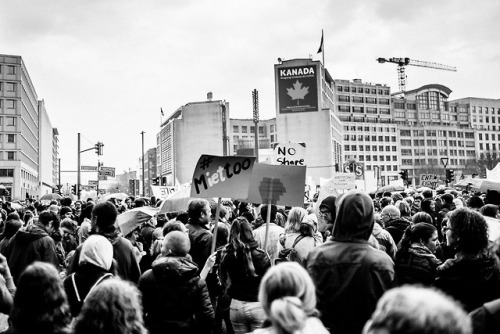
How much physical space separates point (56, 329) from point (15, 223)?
5374 millimetres

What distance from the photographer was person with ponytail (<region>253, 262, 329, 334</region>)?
2.64m

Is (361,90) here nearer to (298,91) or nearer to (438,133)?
(438,133)

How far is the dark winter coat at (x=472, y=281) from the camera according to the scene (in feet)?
13.6

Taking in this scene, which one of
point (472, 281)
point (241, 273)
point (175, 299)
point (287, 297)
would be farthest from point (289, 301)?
point (241, 273)

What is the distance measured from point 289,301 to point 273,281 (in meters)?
0.15

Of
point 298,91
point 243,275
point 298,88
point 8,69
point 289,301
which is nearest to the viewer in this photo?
point 289,301

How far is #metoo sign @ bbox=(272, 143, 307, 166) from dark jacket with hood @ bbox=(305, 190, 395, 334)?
895cm

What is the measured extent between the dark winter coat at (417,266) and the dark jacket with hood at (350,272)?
1639 millimetres

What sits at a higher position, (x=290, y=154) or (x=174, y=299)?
(x=290, y=154)

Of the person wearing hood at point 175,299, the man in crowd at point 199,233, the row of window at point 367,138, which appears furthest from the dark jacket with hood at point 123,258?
the row of window at point 367,138

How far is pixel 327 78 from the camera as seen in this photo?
338ft

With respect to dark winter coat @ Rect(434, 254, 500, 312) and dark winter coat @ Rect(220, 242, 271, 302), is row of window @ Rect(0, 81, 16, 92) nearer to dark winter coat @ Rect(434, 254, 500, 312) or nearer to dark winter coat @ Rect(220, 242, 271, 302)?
dark winter coat @ Rect(220, 242, 271, 302)

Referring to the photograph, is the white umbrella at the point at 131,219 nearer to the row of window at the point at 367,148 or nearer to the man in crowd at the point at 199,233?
the man in crowd at the point at 199,233

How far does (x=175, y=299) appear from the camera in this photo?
4.75m
